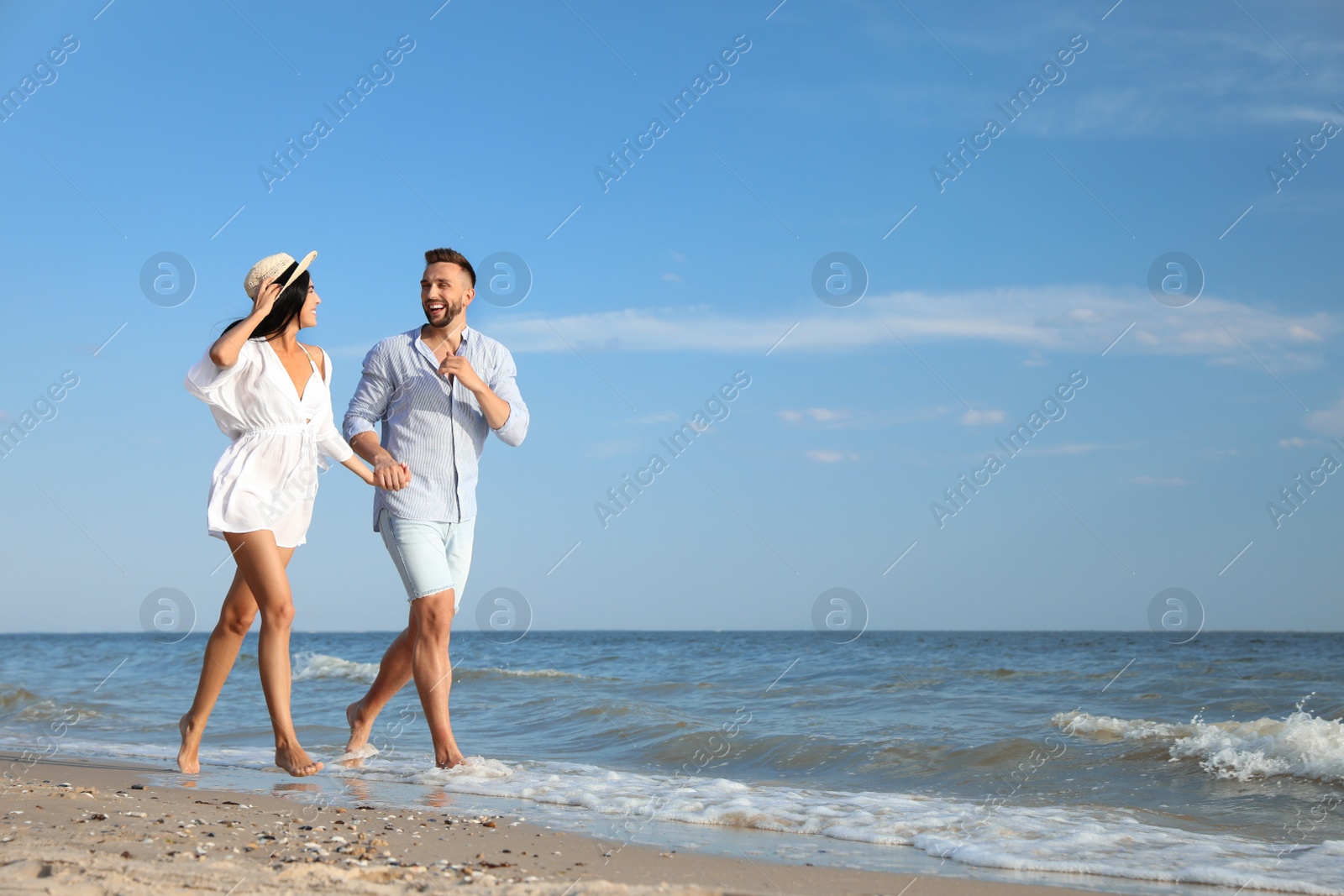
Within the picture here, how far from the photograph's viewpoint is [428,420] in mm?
4391

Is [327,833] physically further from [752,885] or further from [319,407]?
[319,407]

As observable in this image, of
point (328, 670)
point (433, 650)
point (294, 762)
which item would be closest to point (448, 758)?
point (433, 650)

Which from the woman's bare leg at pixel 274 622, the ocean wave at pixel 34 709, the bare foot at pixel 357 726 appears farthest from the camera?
the ocean wave at pixel 34 709

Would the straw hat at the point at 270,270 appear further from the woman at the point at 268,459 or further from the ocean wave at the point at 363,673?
the ocean wave at the point at 363,673

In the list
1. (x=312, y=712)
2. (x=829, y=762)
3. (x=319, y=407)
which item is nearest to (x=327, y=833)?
(x=319, y=407)

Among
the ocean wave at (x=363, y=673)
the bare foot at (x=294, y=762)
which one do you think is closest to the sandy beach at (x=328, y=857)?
the bare foot at (x=294, y=762)

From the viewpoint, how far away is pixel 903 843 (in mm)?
3461

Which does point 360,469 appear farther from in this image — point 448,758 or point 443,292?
point 448,758

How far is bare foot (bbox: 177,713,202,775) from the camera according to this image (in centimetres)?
423

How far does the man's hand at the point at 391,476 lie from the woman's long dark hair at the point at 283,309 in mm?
651

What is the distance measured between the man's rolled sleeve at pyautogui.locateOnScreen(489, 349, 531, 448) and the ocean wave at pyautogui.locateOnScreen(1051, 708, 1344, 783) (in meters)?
4.08

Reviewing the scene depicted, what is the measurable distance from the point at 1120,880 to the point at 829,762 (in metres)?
2.64

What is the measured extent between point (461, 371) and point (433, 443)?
1.41 feet

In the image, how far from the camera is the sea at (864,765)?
3385mm
